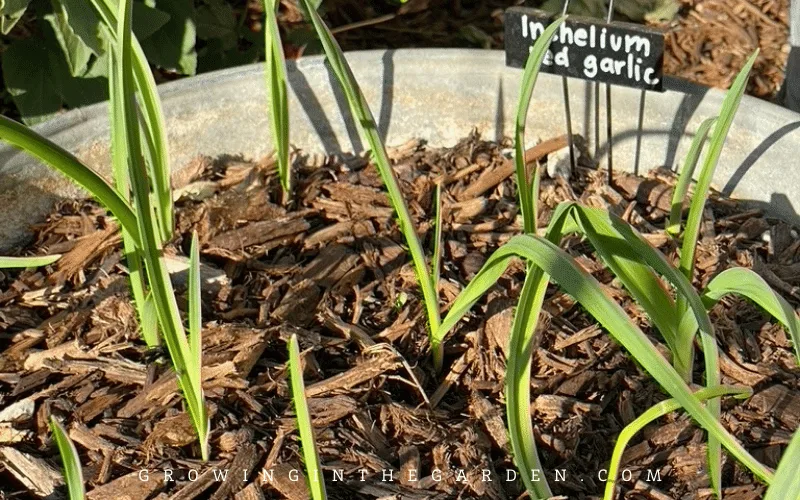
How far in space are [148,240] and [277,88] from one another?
426 mm

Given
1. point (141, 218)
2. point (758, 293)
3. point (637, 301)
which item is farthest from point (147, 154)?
point (758, 293)

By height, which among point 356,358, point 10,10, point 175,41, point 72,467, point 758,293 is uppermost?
point 10,10

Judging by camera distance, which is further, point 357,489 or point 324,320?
point 324,320

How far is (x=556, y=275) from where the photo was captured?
3.05 ft

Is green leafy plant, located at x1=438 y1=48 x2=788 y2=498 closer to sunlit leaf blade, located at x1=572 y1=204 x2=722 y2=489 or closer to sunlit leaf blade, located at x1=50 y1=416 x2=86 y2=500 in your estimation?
sunlit leaf blade, located at x1=572 y1=204 x2=722 y2=489

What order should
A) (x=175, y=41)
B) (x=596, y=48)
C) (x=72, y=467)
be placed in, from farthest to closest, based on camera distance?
1. (x=175, y=41)
2. (x=596, y=48)
3. (x=72, y=467)

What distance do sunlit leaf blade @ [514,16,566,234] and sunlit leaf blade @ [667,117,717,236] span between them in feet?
0.72

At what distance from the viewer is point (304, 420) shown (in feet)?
3.16

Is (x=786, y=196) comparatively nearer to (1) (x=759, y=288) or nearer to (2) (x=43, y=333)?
(1) (x=759, y=288)

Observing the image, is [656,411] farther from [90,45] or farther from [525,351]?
[90,45]

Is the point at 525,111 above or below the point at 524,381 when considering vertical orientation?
above

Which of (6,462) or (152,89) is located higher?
(152,89)

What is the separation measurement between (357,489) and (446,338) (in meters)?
0.27

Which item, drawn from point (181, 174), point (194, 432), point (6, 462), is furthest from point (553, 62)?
point (6, 462)
